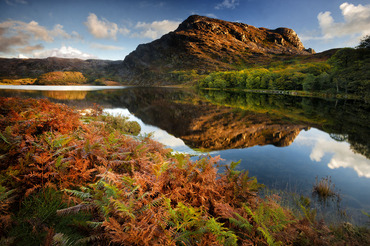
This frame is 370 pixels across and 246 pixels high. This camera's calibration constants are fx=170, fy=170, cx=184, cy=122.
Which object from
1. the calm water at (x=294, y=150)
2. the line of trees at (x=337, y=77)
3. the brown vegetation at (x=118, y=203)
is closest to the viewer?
the brown vegetation at (x=118, y=203)

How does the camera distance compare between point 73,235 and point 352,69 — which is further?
point 352,69

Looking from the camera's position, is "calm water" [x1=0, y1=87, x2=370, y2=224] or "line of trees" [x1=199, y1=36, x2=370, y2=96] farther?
"line of trees" [x1=199, y1=36, x2=370, y2=96]

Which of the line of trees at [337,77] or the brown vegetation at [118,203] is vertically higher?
the line of trees at [337,77]

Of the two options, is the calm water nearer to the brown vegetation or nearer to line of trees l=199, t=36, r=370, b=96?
the brown vegetation

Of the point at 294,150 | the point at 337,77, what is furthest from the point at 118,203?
the point at 337,77

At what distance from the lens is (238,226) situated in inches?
135

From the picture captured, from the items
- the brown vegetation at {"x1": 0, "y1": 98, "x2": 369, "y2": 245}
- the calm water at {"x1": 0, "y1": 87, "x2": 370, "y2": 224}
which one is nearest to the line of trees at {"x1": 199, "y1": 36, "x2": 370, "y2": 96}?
the calm water at {"x1": 0, "y1": 87, "x2": 370, "y2": 224}

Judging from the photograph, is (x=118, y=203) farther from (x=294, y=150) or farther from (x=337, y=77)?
(x=337, y=77)

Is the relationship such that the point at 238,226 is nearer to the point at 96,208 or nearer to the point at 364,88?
the point at 96,208

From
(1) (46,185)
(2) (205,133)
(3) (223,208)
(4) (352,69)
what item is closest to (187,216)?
(3) (223,208)

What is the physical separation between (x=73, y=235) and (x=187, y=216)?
1713mm

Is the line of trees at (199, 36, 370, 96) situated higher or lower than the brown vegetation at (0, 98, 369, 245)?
higher

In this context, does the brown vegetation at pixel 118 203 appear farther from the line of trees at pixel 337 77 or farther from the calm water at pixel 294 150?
the line of trees at pixel 337 77

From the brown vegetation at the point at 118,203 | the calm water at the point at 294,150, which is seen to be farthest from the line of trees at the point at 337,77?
the brown vegetation at the point at 118,203
